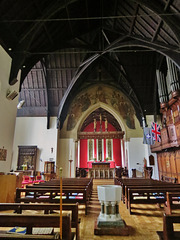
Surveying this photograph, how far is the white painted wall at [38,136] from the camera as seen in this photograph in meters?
13.4

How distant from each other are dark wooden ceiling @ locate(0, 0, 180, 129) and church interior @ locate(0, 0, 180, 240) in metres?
0.05

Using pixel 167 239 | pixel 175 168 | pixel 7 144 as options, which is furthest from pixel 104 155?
pixel 167 239

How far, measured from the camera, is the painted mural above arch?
15.3 metres

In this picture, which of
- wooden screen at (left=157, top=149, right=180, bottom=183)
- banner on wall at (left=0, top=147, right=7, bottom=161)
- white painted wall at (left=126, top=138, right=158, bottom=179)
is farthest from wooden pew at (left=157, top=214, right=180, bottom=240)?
white painted wall at (left=126, top=138, right=158, bottom=179)

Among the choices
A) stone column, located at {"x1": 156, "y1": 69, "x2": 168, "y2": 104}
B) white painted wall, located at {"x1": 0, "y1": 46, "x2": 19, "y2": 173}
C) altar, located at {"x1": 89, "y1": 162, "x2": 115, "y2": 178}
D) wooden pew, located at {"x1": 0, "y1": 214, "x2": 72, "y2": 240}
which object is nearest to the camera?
wooden pew, located at {"x1": 0, "y1": 214, "x2": 72, "y2": 240}

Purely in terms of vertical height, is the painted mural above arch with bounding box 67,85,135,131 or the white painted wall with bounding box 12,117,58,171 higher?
the painted mural above arch with bounding box 67,85,135,131

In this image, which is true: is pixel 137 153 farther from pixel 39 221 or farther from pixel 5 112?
pixel 39 221

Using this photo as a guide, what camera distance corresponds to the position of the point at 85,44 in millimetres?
11273

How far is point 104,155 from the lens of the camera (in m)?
21.4

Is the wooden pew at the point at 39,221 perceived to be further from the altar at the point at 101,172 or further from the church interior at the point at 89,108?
the altar at the point at 101,172

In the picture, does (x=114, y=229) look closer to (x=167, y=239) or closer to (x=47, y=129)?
(x=167, y=239)

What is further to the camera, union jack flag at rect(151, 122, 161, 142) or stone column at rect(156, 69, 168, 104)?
stone column at rect(156, 69, 168, 104)

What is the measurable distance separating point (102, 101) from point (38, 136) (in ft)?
21.7

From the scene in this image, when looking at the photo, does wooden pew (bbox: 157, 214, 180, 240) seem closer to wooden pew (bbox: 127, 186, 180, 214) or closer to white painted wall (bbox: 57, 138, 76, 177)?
wooden pew (bbox: 127, 186, 180, 214)
